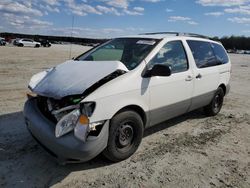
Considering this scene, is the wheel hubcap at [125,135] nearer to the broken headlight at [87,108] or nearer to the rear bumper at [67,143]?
the rear bumper at [67,143]

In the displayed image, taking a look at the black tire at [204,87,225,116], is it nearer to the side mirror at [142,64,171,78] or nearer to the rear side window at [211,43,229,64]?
the rear side window at [211,43,229,64]

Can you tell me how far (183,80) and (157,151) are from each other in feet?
4.46

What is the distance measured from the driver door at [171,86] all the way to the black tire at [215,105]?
1255mm

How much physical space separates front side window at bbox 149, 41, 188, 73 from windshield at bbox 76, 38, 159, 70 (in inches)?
7.1

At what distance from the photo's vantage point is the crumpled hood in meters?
3.41

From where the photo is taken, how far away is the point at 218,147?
15.1ft

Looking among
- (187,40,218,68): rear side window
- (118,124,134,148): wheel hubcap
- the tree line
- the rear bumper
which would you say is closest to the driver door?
(187,40,218,68): rear side window

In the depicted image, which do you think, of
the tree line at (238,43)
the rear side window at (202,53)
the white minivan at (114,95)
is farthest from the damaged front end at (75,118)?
the tree line at (238,43)

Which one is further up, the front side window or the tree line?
the tree line

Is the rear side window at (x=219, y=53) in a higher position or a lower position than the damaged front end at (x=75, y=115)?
higher

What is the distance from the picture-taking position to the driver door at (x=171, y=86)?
4.25 m

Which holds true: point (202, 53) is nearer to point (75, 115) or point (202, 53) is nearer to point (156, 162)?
point (156, 162)

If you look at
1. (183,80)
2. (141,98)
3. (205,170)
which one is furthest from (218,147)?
(141,98)

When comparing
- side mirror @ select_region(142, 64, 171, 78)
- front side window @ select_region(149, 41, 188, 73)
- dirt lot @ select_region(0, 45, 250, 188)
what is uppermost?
front side window @ select_region(149, 41, 188, 73)
